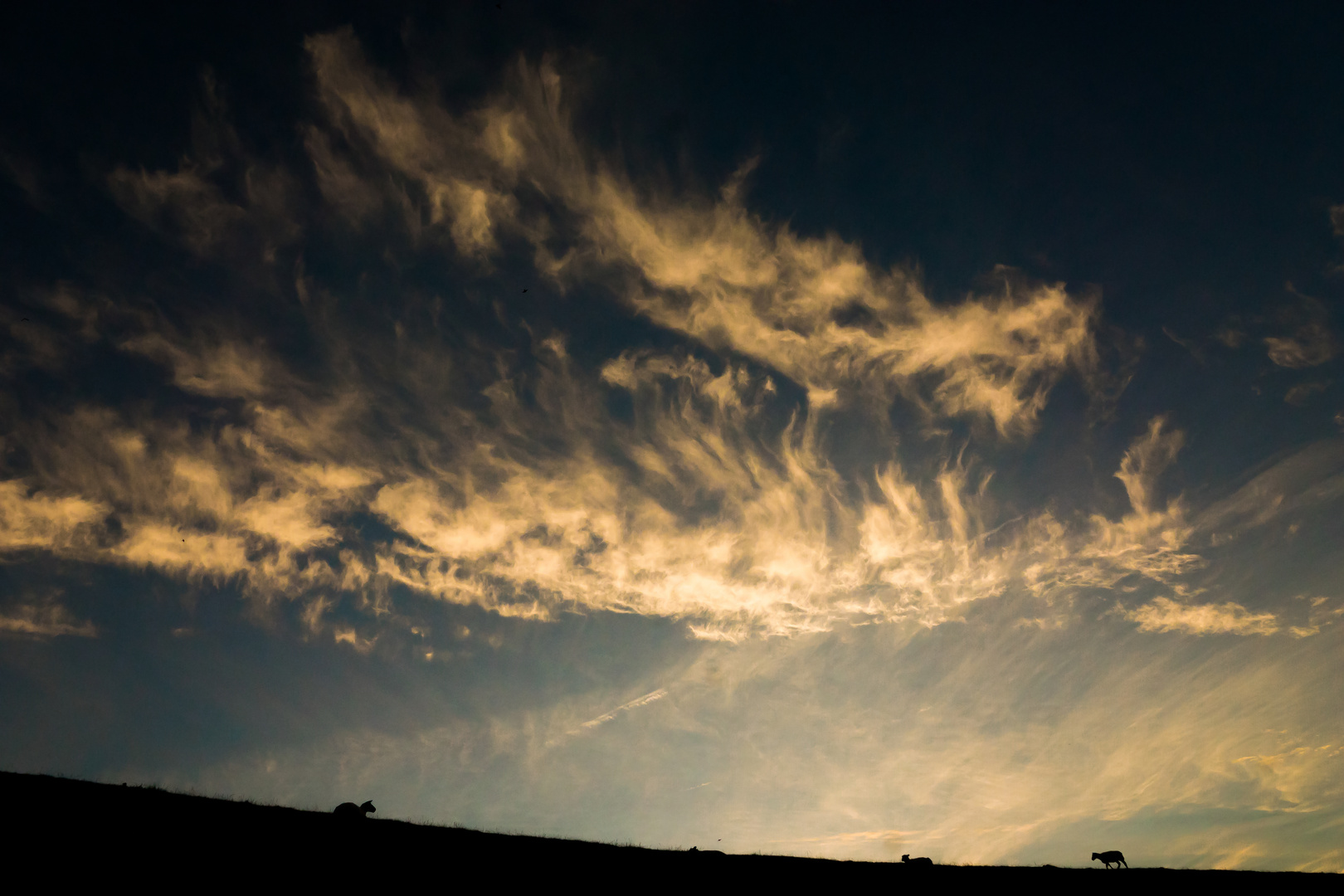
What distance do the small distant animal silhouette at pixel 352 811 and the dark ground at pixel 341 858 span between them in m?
0.43

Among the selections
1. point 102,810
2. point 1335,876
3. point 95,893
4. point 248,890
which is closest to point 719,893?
point 248,890

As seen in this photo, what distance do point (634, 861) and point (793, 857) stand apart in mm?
11610

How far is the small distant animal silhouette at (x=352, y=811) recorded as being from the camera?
1131 inches

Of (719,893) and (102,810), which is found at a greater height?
(102,810)

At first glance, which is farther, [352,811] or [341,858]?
[352,811]

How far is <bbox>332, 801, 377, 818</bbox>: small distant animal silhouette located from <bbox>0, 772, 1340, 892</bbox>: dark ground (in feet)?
1.41

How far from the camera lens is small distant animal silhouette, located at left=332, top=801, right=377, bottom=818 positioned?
28734 millimetres

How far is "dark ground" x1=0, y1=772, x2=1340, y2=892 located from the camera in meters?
21.3

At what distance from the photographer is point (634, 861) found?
3291cm

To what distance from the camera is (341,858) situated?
82.5 ft

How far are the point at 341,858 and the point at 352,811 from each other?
4.23 meters

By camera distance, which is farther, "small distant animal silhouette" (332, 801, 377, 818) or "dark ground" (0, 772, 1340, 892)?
"small distant animal silhouette" (332, 801, 377, 818)

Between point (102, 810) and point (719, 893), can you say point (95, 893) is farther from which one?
point (719, 893)

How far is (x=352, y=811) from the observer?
29031 millimetres
